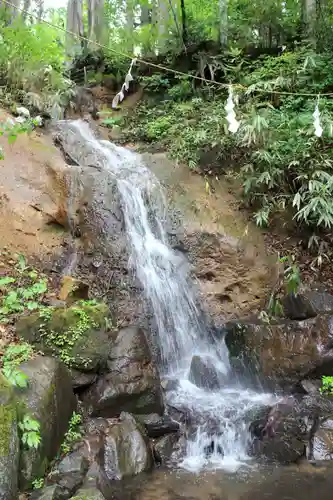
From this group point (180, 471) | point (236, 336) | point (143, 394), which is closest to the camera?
point (180, 471)

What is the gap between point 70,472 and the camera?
468 cm

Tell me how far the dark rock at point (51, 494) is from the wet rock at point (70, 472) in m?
0.08

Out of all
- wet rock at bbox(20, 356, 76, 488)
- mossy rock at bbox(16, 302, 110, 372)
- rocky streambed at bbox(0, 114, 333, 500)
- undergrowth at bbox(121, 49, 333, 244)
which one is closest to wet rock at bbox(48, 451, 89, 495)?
rocky streambed at bbox(0, 114, 333, 500)

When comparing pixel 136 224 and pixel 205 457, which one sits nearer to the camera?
pixel 205 457

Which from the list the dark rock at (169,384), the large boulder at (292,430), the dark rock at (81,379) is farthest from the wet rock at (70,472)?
the large boulder at (292,430)

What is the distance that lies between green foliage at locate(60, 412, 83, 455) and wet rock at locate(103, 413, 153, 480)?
362mm

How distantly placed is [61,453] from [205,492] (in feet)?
5.64

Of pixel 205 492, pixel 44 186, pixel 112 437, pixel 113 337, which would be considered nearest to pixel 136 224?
pixel 44 186

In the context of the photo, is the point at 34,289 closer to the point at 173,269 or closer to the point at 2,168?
the point at 173,269

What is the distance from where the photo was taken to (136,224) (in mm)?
9000

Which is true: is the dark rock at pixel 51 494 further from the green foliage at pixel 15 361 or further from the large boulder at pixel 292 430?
the large boulder at pixel 292 430

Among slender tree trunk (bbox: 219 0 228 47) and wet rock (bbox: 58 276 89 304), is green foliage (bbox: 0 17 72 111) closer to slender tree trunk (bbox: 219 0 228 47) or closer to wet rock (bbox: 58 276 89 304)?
slender tree trunk (bbox: 219 0 228 47)

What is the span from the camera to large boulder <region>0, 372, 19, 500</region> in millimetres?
3889

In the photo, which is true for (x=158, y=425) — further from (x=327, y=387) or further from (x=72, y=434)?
(x=327, y=387)
